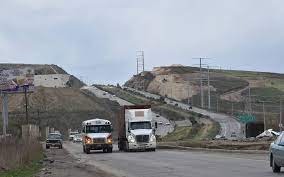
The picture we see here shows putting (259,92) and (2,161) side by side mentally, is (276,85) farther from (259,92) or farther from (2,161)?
(2,161)

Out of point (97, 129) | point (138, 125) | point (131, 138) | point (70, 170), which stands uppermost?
point (138, 125)

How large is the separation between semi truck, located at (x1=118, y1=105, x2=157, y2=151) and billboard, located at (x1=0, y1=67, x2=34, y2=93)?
32.2 metres

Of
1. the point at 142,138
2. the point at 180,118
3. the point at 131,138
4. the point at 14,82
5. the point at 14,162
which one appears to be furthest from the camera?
the point at 180,118

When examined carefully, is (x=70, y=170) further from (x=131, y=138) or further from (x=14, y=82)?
(x=14, y=82)

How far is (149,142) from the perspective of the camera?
54.1 meters

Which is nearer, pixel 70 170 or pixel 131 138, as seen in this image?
pixel 70 170

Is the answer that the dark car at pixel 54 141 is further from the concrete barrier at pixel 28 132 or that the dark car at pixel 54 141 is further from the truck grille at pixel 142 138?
the truck grille at pixel 142 138

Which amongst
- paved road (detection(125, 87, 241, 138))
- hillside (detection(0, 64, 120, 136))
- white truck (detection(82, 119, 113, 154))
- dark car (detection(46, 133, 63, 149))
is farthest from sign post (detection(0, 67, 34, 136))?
hillside (detection(0, 64, 120, 136))

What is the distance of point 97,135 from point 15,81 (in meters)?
34.9

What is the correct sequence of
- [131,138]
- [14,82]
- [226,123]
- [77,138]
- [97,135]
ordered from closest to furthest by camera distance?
[131,138] → [97,135] → [14,82] → [77,138] → [226,123]

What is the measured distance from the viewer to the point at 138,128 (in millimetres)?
54531

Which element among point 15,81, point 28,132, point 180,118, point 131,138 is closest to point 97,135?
point 131,138

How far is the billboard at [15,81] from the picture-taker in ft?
275

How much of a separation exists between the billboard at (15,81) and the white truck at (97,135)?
30681 mm
